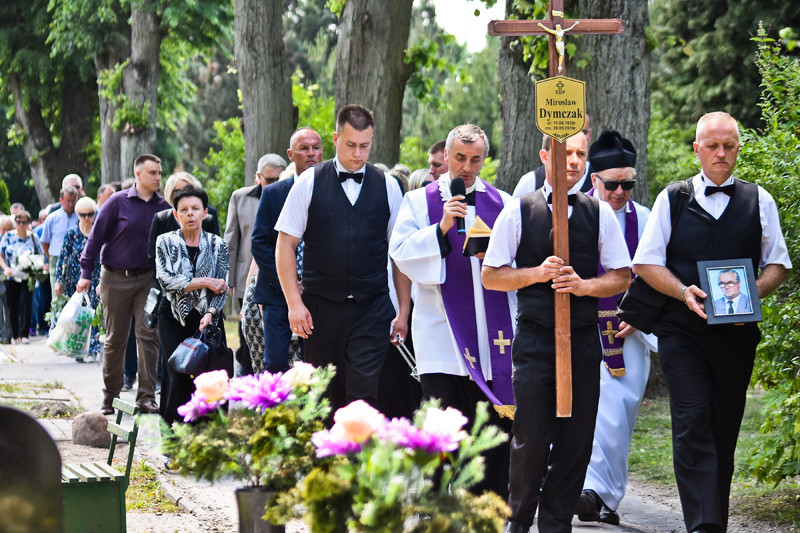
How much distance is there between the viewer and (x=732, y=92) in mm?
24391

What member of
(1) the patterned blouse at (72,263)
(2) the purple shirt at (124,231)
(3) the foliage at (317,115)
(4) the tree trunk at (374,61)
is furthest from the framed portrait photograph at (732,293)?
(3) the foliage at (317,115)

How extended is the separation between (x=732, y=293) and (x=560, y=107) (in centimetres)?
128

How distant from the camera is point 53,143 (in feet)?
108

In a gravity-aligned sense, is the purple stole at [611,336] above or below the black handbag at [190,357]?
above

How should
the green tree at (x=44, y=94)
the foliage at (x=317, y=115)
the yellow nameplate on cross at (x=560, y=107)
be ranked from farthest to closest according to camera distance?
the green tree at (x=44, y=94) → the foliage at (x=317, y=115) → the yellow nameplate on cross at (x=560, y=107)

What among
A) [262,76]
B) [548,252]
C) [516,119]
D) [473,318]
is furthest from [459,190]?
[262,76]

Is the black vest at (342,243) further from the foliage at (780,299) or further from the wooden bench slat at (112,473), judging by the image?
the foliage at (780,299)

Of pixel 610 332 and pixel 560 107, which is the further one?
pixel 610 332

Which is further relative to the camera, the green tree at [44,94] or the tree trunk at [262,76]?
Result: the green tree at [44,94]

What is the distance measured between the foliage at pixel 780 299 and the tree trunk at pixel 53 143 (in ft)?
90.1

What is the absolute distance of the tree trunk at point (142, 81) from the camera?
2241 cm

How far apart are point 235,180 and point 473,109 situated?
77.9ft

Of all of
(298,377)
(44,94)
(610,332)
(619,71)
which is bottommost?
(610,332)

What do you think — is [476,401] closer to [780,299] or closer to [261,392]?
[780,299]
